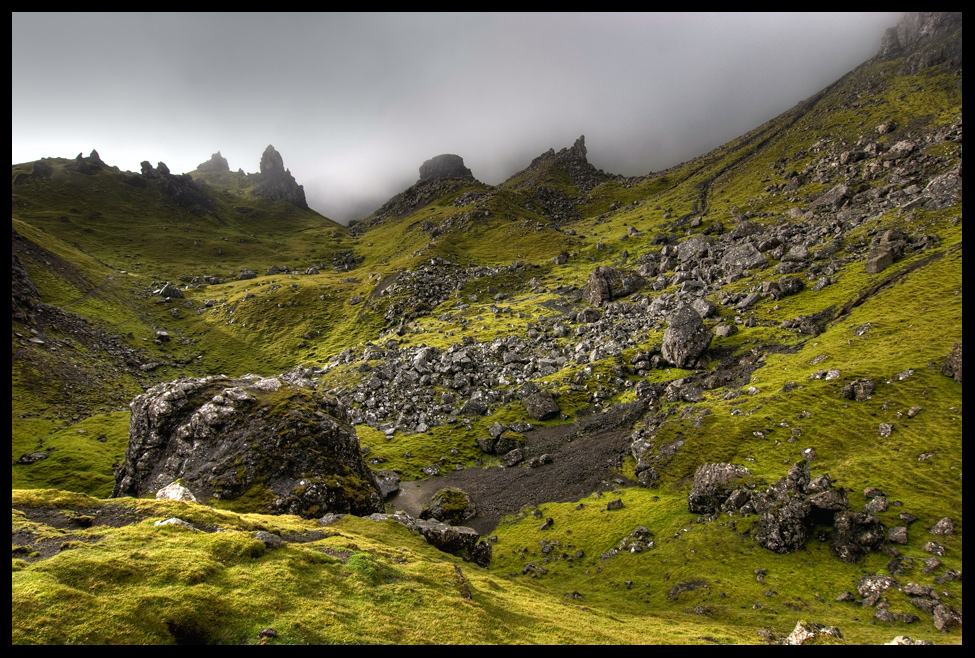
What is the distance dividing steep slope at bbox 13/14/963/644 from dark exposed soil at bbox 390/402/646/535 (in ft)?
1.37

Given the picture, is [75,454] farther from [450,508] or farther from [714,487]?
[714,487]

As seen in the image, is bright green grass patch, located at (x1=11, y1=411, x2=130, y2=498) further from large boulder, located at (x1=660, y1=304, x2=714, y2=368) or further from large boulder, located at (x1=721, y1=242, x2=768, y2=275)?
large boulder, located at (x1=721, y1=242, x2=768, y2=275)

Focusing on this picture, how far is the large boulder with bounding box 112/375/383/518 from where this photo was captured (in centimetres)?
3344

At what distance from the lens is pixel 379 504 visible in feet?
121

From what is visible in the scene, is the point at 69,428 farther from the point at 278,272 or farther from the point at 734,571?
the point at 278,272

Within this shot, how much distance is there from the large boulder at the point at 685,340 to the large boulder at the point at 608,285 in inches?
1365

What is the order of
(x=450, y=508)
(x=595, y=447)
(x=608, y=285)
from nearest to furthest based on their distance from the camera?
(x=450, y=508) → (x=595, y=447) → (x=608, y=285)

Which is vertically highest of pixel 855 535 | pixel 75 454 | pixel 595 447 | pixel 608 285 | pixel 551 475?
pixel 75 454

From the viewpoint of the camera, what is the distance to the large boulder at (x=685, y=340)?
215ft

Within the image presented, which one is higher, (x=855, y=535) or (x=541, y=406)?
(x=541, y=406)

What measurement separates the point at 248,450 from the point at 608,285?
89.8m

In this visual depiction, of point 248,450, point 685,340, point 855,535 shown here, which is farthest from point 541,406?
point 248,450

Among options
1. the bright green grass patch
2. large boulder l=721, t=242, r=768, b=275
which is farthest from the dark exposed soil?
large boulder l=721, t=242, r=768, b=275

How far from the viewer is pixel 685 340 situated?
66.2m
